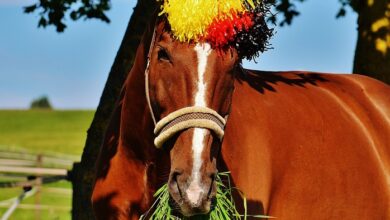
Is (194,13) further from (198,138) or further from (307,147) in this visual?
(307,147)

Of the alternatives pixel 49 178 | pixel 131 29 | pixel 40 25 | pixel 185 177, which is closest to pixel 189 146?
pixel 185 177

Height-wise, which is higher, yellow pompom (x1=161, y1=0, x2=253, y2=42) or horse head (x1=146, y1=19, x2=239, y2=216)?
yellow pompom (x1=161, y1=0, x2=253, y2=42)

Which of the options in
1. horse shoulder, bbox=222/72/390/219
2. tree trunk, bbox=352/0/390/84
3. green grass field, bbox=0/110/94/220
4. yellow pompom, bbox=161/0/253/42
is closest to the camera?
yellow pompom, bbox=161/0/253/42

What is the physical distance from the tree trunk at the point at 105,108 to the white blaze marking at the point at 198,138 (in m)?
3.33

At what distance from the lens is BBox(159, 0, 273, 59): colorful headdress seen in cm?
385

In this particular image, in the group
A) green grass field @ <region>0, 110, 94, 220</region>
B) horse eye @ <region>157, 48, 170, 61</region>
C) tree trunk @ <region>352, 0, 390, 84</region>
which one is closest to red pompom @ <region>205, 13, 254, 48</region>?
horse eye @ <region>157, 48, 170, 61</region>

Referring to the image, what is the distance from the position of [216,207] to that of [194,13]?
953mm

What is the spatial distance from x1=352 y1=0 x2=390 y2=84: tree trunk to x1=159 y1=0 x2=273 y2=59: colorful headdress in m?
3.68

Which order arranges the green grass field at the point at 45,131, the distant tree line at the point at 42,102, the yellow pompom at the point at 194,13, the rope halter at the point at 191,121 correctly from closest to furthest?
the rope halter at the point at 191,121, the yellow pompom at the point at 194,13, the green grass field at the point at 45,131, the distant tree line at the point at 42,102

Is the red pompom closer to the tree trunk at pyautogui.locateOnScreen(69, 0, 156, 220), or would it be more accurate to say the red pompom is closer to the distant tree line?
the tree trunk at pyautogui.locateOnScreen(69, 0, 156, 220)

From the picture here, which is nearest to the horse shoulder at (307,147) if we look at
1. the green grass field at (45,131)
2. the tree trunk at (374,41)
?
the tree trunk at (374,41)

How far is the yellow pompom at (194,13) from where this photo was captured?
3.85 metres

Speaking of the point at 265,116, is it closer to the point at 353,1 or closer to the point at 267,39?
the point at 267,39

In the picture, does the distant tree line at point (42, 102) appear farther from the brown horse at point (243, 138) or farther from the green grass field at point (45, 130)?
the brown horse at point (243, 138)
